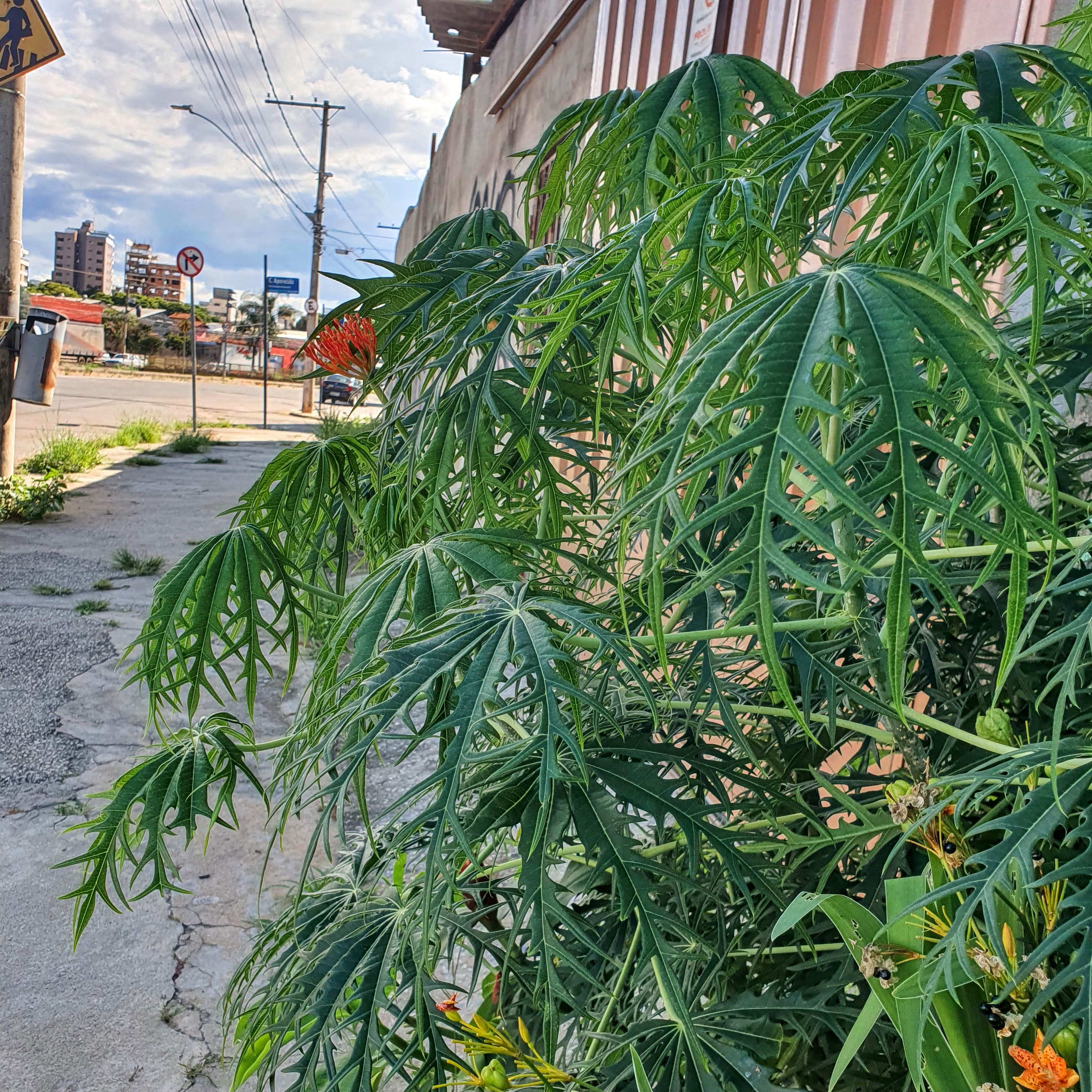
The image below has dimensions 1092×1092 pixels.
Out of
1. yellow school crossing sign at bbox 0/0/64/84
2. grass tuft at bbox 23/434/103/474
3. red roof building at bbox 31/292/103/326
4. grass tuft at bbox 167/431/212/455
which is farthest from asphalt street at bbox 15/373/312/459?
red roof building at bbox 31/292/103/326

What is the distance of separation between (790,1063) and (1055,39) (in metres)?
1.15

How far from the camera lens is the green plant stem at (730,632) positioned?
0.49 m

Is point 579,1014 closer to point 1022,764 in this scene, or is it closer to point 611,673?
point 611,673

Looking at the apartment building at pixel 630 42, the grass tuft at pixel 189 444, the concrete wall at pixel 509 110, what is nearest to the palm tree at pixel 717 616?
the apartment building at pixel 630 42

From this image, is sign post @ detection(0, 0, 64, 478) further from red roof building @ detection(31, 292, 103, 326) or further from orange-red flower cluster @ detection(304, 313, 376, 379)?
red roof building @ detection(31, 292, 103, 326)

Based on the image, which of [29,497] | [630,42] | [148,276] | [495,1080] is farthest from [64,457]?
[148,276]

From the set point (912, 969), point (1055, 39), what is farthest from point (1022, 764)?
point (1055, 39)

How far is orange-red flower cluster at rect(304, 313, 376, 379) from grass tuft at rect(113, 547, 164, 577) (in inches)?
150

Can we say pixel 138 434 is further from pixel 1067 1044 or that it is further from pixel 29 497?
pixel 1067 1044

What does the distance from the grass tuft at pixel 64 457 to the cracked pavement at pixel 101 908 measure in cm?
231

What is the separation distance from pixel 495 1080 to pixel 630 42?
2.74 m

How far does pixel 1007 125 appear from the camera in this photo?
421 mm

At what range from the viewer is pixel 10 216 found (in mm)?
4832

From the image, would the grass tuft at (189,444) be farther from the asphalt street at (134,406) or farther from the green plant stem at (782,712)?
the green plant stem at (782,712)
